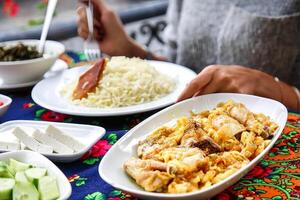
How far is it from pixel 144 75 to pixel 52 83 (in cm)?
30

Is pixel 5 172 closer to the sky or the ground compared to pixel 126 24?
closer to the sky

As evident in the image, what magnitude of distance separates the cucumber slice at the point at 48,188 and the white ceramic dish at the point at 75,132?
0.48ft

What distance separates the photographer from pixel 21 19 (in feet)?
16.2

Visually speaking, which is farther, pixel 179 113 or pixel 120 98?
pixel 120 98

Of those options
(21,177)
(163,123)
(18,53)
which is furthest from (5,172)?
(18,53)

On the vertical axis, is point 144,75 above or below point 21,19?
above

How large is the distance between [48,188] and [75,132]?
317 mm

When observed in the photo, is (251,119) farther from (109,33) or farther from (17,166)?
(109,33)

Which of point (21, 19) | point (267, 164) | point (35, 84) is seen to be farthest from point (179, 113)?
point (21, 19)

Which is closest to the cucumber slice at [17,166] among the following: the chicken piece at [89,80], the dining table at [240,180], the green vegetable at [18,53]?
the dining table at [240,180]

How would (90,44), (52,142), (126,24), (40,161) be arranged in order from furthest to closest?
(126,24) < (90,44) < (52,142) < (40,161)

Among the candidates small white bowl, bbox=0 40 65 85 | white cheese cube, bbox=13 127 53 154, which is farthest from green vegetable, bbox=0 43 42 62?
white cheese cube, bbox=13 127 53 154

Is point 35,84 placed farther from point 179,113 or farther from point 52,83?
point 179,113

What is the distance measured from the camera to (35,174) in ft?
2.77
